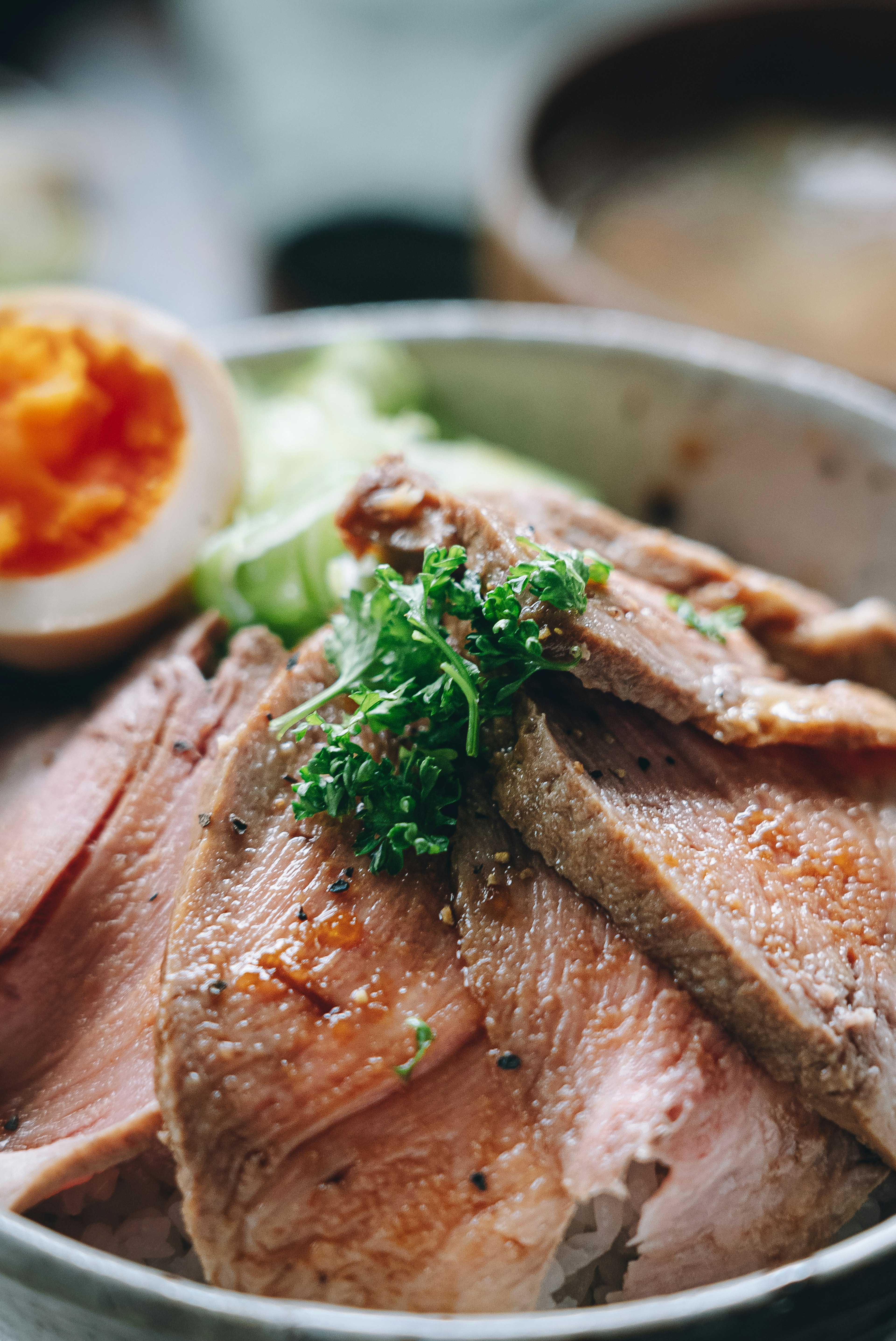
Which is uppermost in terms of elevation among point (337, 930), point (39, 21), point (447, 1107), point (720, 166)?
point (39, 21)

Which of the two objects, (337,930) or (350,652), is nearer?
(337,930)

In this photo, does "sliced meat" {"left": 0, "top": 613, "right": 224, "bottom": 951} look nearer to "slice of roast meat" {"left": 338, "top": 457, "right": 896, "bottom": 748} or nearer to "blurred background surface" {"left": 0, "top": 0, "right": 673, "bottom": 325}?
"slice of roast meat" {"left": 338, "top": 457, "right": 896, "bottom": 748}

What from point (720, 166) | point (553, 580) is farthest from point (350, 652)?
point (720, 166)

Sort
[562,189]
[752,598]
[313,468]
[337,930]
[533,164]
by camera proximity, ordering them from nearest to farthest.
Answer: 1. [337,930]
2. [752,598]
3. [313,468]
4. [533,164]
5. [562,189]

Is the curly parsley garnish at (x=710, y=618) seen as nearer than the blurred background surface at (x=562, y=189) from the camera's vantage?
Yes

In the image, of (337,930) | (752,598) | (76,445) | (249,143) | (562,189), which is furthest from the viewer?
(249,143)

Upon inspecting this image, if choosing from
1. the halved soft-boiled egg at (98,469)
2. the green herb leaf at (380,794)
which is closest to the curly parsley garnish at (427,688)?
the green herb leaf at (380,794)

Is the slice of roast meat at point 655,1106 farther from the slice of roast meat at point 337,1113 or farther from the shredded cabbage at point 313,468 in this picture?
the shredded cabbage at point 313,468

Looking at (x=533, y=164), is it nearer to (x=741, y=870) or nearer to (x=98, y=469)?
(x=98, y=469)
